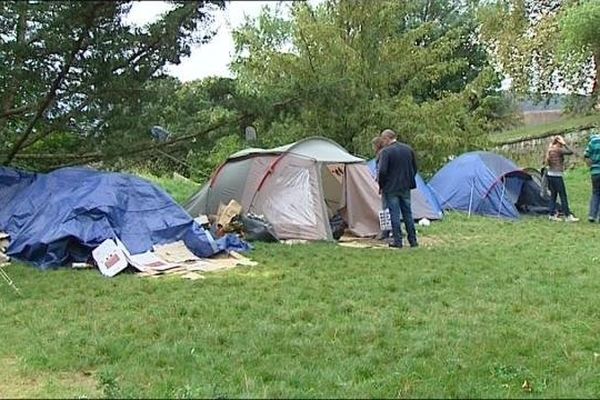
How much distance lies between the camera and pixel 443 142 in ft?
46.1

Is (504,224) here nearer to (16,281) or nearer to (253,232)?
(253,232)

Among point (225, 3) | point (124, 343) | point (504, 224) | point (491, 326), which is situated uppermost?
point (225, 3)

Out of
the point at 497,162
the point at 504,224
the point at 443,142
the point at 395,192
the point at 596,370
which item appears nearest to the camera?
the point at 596,370

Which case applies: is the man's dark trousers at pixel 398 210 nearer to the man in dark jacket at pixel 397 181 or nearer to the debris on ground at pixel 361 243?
the man in dark jacket at pixel 397 181

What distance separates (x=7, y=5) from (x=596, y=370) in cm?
418

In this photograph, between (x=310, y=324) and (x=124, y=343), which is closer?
(x=124, y=343)

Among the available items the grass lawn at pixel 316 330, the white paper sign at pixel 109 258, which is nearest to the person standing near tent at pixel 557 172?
the grass lawn at pixel 316 330

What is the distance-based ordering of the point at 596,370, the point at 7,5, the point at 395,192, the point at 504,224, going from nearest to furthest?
the point at 596,370, the point at 7,5, the point at 395,192, the point at 504,224

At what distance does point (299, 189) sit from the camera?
906 centimetres

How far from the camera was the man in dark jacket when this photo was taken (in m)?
8.34

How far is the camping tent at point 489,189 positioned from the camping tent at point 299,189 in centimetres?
286

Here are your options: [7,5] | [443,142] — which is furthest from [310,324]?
[443,142]

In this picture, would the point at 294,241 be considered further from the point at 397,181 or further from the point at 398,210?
the point at 397,181

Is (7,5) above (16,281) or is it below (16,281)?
above
